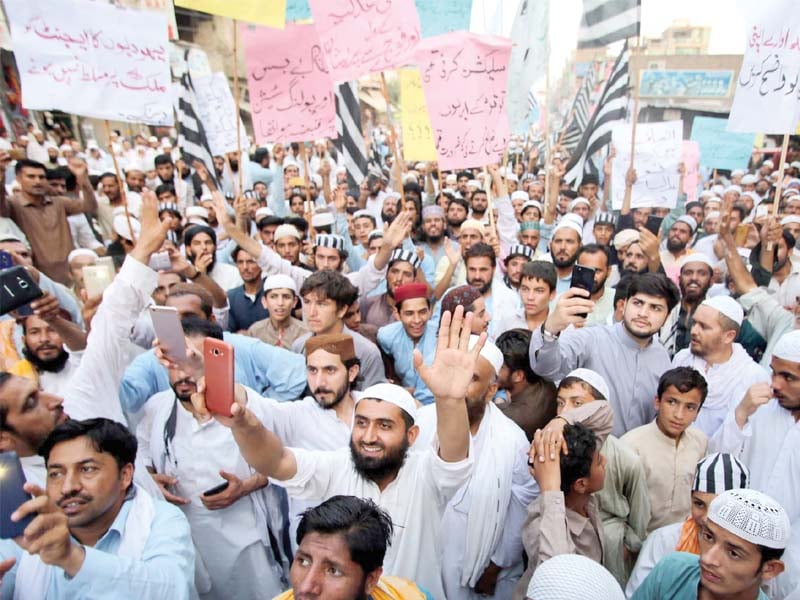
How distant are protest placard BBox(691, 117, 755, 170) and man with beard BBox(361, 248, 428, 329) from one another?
6189 millimetres

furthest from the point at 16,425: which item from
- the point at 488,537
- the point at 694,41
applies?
the point at 694,41

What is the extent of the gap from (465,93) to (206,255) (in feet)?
8.76

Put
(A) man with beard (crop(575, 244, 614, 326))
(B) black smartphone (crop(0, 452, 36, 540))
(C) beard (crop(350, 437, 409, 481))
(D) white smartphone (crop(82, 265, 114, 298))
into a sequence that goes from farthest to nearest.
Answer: (A) man with beard (crop(575, 244, 614, 326)) → (D) white smartphone (crop(82, 265, 114, 298)) → (C) beard (crop(350, 437, 409, 481)) → (B) black smartphone (crop(0, 452, 36, 540))

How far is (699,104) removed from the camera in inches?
1002

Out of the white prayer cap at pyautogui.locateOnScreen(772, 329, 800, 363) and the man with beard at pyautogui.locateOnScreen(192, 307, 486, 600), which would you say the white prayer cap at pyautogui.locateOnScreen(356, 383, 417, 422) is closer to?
the man with beard at pyautogui.locateOnScreen(192, 307, 486, 600)

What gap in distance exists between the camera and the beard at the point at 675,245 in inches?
246

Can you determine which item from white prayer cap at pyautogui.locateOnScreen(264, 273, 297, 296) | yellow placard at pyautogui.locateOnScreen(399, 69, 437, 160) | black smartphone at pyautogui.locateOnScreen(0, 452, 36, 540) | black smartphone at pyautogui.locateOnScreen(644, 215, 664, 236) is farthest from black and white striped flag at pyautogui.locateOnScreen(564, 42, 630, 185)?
black smartphone at pyautogui.locateOnScreen(0, 452, 36, 540)

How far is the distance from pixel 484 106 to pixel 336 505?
3.98 metres

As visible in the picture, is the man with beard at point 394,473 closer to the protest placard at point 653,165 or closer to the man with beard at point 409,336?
the man with beard at point 409,336

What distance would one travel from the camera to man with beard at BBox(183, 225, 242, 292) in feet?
15.8

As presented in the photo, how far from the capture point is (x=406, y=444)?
2.11 m

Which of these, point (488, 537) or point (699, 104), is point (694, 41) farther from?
point (488, 537)

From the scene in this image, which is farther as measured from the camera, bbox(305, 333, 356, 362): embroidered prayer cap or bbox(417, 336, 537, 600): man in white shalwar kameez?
bbox(305, 333, 356, 362): embroidered prayer cap

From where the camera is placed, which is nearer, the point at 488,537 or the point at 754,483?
the point at 488,537
